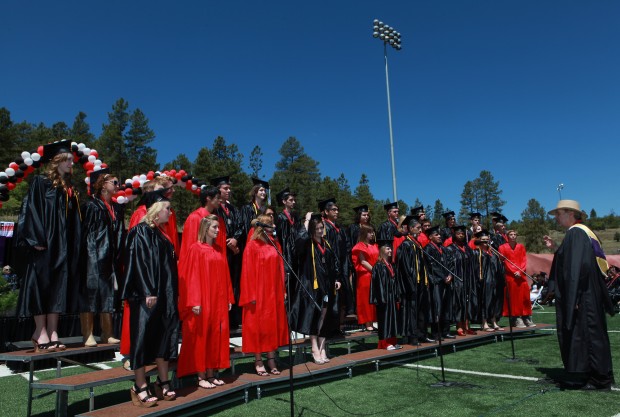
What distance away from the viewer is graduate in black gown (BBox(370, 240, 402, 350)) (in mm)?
8102

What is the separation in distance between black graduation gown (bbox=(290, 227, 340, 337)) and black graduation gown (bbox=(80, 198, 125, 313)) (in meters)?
2.50

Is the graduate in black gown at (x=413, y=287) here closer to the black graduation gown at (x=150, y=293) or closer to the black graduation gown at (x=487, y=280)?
the black graduation gown at (x=487, y=280)

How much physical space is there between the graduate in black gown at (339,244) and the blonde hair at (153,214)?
405 centimetres

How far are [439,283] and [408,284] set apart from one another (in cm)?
140

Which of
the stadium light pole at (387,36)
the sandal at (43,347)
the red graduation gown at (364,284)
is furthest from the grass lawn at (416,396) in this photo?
the stadium light pole at (387,36)

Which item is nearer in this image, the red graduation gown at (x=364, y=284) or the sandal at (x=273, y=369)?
the sandal at (x=273, y=369)

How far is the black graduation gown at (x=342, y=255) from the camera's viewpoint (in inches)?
340

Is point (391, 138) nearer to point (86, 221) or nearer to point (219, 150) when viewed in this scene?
point (86, 221)

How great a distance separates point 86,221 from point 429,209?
90084 millimetres

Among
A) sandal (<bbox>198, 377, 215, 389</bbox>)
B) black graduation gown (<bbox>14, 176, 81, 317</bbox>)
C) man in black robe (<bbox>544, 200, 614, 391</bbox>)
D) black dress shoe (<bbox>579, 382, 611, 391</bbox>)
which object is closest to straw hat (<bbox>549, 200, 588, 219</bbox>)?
man in black robe (<bbox>544, 200, 614, 391</bbox>)

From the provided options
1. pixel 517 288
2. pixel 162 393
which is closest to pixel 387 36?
pixel 517 288

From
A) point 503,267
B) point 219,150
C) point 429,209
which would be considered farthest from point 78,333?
point 429,209

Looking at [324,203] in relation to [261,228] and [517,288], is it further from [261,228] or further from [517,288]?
[517,288]

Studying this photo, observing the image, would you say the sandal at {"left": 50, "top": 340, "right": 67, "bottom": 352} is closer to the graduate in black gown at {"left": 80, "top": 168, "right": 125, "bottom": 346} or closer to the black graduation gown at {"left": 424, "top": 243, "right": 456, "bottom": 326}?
the graduate in black gown at {"left": 80, "top": 168, "right": 125, "bottom": 346}
